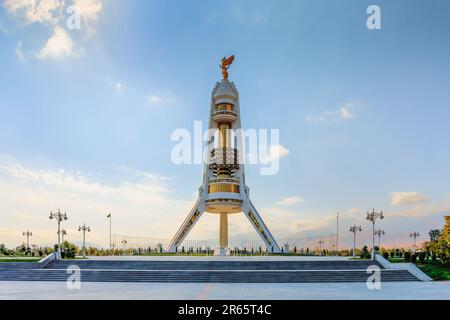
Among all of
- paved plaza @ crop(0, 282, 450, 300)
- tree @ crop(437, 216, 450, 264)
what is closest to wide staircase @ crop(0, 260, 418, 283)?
Answer: paved plaza @ crop(0, 282, 450, 300)

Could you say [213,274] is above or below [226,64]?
below

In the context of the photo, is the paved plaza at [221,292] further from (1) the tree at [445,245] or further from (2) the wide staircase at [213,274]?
(1) the tree at [445,245]

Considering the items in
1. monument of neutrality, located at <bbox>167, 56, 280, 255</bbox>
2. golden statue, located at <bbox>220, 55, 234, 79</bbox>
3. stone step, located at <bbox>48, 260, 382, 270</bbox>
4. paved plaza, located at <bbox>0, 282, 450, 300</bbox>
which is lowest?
stone step, located at <bbox>48, 260, 382, 270</bbox>

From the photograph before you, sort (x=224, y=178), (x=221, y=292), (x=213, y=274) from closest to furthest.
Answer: (x=221, y=292) < (x=213, y=274) < (x=224, y=178)

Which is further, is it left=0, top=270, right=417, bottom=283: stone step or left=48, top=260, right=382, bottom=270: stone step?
left=48, top=260, right=382, bottom=270: stone step

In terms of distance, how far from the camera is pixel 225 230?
5538 cm

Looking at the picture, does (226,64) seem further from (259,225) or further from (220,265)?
(220,265)

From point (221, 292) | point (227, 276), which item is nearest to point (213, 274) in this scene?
point (227, 276)

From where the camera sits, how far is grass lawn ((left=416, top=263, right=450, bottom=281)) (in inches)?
961

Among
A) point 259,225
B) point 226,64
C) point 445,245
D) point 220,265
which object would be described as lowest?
point 220,265

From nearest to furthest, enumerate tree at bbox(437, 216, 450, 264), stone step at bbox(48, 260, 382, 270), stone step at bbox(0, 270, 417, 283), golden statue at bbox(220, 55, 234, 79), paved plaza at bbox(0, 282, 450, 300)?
paved plaza at bbox(0, 282, 450, 300)
stone step at bbox(0, 270, 417, 283)
stone step at bbox(48, 260, 382, 270)
tree at bbox(437, 216, 450, 264)
golden statue at bbox(220, 55, 234, 79)

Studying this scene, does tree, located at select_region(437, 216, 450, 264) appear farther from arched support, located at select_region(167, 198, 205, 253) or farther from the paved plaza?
arched support, located at select_region(167, 198, 205, 253)

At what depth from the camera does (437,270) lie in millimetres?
25391
